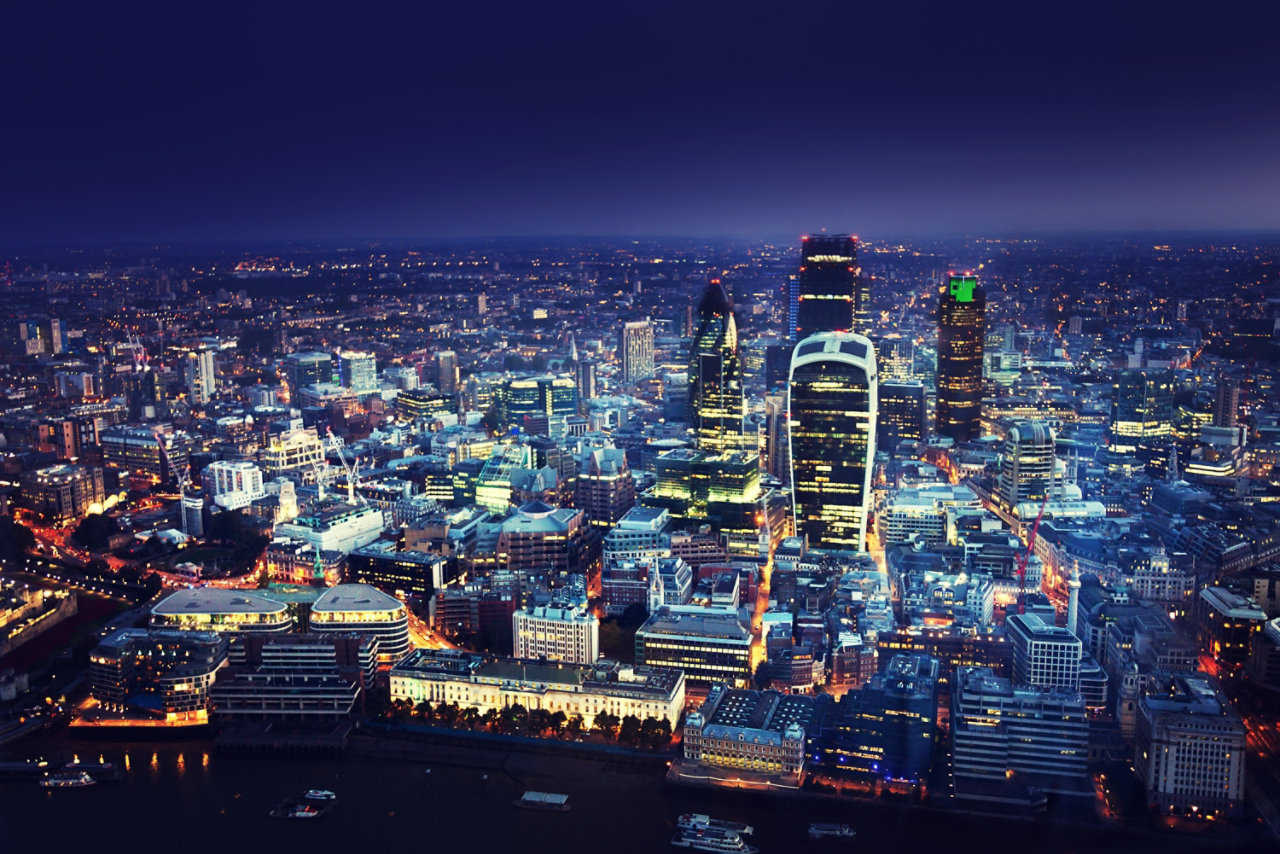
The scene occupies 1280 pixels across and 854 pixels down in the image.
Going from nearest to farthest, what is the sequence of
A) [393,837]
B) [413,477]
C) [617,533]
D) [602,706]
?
[393,837]
[602,706]
[617,533]
[413,477]

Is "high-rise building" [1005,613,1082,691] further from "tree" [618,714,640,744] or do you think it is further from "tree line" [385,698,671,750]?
"tree" [618,714,640,744]

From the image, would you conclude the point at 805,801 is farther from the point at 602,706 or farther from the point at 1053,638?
the point at 1053,638

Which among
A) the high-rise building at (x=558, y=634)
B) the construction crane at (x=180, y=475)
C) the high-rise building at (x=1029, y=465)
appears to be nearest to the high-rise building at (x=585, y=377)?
the construction crane at (x=180, y=475)

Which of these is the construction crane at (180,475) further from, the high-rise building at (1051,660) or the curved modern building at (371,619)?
the high-rise building at (1051,660)

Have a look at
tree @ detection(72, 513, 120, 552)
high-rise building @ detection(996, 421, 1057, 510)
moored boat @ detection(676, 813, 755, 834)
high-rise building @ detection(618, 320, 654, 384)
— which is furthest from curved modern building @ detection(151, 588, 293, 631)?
high-rise building @ detection(618, 320, 654, 384)

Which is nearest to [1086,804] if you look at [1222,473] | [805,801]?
[805,801]
